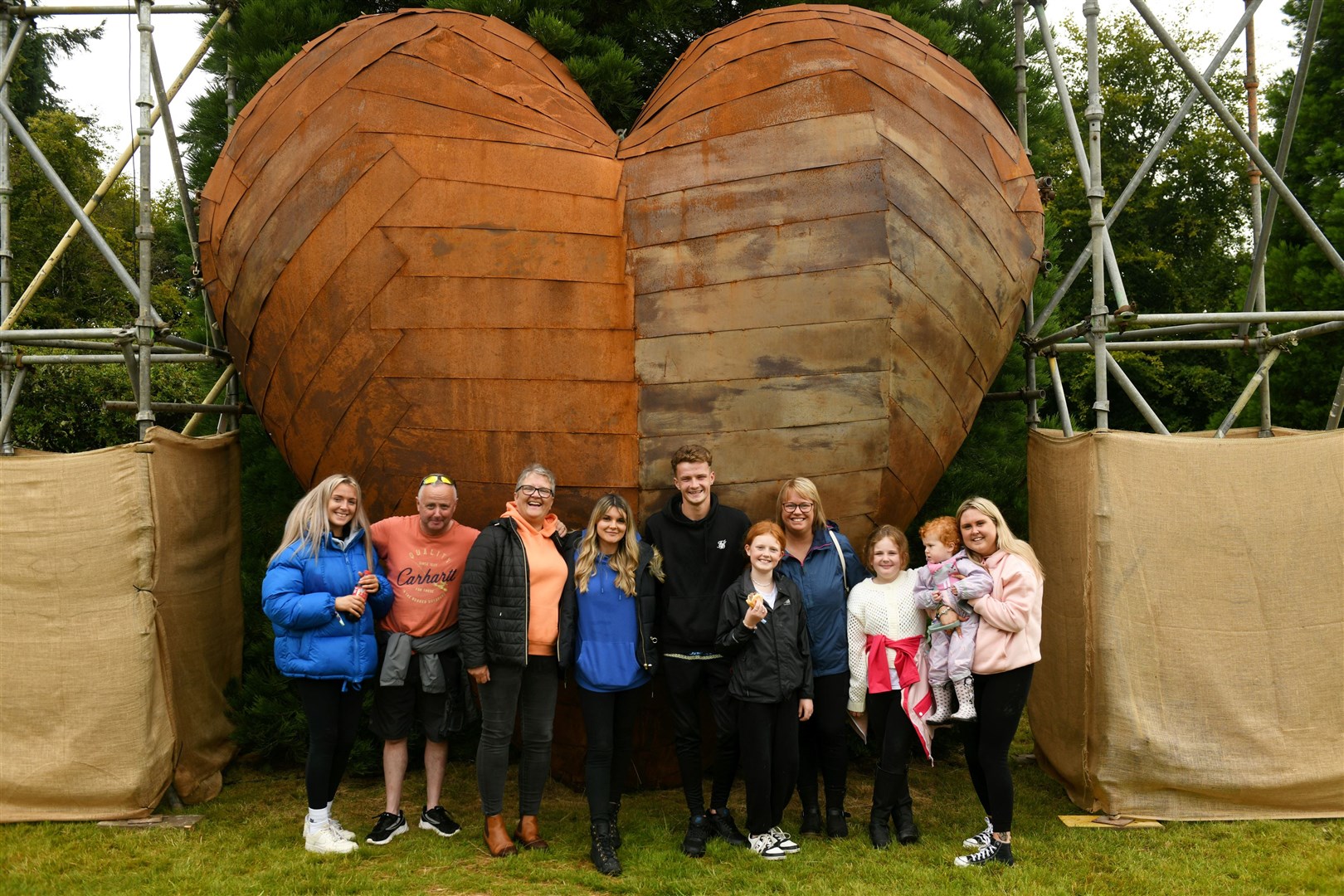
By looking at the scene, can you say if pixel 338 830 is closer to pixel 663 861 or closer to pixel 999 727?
pixel 663 861

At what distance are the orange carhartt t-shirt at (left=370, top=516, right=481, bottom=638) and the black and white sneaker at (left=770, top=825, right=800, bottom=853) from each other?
1.42 metres

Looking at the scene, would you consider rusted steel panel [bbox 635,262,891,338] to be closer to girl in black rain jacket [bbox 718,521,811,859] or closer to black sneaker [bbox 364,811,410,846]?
girl in black rain jacket [bbox 718,521,811,859]

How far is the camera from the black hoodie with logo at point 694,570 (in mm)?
3686

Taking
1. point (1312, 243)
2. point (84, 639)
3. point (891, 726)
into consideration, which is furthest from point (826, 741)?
point (1312, 243)

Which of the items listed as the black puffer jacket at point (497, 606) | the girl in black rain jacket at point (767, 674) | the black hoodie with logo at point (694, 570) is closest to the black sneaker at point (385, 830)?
the black puffer jacket at point (497, 606)

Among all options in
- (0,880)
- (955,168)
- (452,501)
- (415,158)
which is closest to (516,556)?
(452,501)

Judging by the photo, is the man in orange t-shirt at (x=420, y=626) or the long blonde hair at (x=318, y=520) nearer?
the long blonde hair at (x=318, y=520)

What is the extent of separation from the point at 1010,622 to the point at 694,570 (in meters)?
1.11

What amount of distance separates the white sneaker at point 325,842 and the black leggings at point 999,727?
7.72 feet

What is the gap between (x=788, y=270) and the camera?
3.94 metres

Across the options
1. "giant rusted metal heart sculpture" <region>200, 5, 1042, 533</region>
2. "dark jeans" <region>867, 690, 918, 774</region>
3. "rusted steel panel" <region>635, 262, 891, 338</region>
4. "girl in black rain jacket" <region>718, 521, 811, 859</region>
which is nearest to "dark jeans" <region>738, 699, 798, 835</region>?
"girl in black rain jacket" <region>718, 521, 811, 859</region>

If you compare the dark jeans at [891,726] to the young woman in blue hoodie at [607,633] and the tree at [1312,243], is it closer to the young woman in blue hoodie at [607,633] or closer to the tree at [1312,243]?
the young woman in blue hoodie at [607,633]

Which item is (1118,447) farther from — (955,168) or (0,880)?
(0,880)

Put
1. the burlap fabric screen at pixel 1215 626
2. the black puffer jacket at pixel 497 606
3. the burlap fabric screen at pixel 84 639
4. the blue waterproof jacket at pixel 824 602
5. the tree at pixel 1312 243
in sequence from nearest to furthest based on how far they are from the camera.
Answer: the black puffer jacket at pixel 497 606, the blue waterproof jacket at pixel 824 602, the burlap fabric screen at pixel 1215 626, the burlap fabric screen at pixel 84 639, the tree at pixel 1312 243
